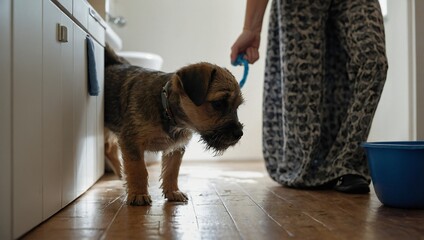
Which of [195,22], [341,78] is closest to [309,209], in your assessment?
[341,78]

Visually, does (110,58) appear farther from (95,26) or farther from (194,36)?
(194,36)

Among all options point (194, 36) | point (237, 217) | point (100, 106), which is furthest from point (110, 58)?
point (194, 36)

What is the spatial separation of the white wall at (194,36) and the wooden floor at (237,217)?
249cm

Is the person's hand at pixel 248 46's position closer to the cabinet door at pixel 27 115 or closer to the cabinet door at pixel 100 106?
the cabinet door at pixel 100 106

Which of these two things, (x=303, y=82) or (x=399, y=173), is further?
(x=303, y=82)

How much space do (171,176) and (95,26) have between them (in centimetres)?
94

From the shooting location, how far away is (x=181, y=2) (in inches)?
202

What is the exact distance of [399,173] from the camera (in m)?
2.04

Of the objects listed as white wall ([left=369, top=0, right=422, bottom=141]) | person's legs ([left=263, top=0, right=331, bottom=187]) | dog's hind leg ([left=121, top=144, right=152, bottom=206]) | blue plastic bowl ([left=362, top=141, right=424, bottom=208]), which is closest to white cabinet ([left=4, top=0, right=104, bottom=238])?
dog's hind leg ([left=121, top=144, right=152, bottom=206])

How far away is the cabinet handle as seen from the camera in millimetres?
1866

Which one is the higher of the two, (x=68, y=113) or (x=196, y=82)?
(x=196, y=82)

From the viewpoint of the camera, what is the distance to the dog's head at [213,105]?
2121mm

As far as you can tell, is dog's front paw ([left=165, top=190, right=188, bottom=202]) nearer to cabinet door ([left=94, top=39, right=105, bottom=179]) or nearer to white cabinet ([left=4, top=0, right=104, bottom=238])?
white cabinet ([left=4, top=0, right=104, bottom=238])

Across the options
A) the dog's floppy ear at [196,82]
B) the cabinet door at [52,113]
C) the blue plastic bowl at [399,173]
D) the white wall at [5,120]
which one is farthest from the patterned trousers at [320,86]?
the white wall at [5,120]
